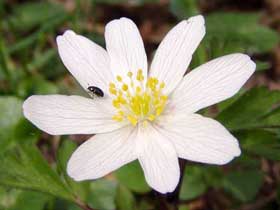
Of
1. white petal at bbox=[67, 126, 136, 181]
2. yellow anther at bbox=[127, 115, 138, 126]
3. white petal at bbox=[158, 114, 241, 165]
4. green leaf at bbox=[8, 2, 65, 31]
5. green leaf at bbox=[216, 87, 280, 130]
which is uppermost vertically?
white petal at bbox=[158, 114, 241, 165]

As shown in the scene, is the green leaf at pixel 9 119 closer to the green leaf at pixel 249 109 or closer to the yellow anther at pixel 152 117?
the yellow anther at pixel 152 117

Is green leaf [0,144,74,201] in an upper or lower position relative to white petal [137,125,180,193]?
lower

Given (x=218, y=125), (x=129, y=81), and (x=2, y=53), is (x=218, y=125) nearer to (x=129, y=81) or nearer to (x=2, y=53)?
(x=129, y=81)

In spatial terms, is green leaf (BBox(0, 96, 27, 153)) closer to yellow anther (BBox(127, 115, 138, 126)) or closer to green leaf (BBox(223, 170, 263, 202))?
yellow anther (BBox(127, 115, 138, 126))

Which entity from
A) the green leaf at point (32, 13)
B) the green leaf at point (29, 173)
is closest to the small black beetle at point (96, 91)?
the green leaf at point (29, 173)

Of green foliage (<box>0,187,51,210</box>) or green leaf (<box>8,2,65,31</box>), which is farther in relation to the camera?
green leaf (<box>8,2,65,31</box>)

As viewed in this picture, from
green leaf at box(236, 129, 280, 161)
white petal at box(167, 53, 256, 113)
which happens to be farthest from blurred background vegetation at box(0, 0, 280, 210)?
white petal at box(167, 53, 256, 113)
